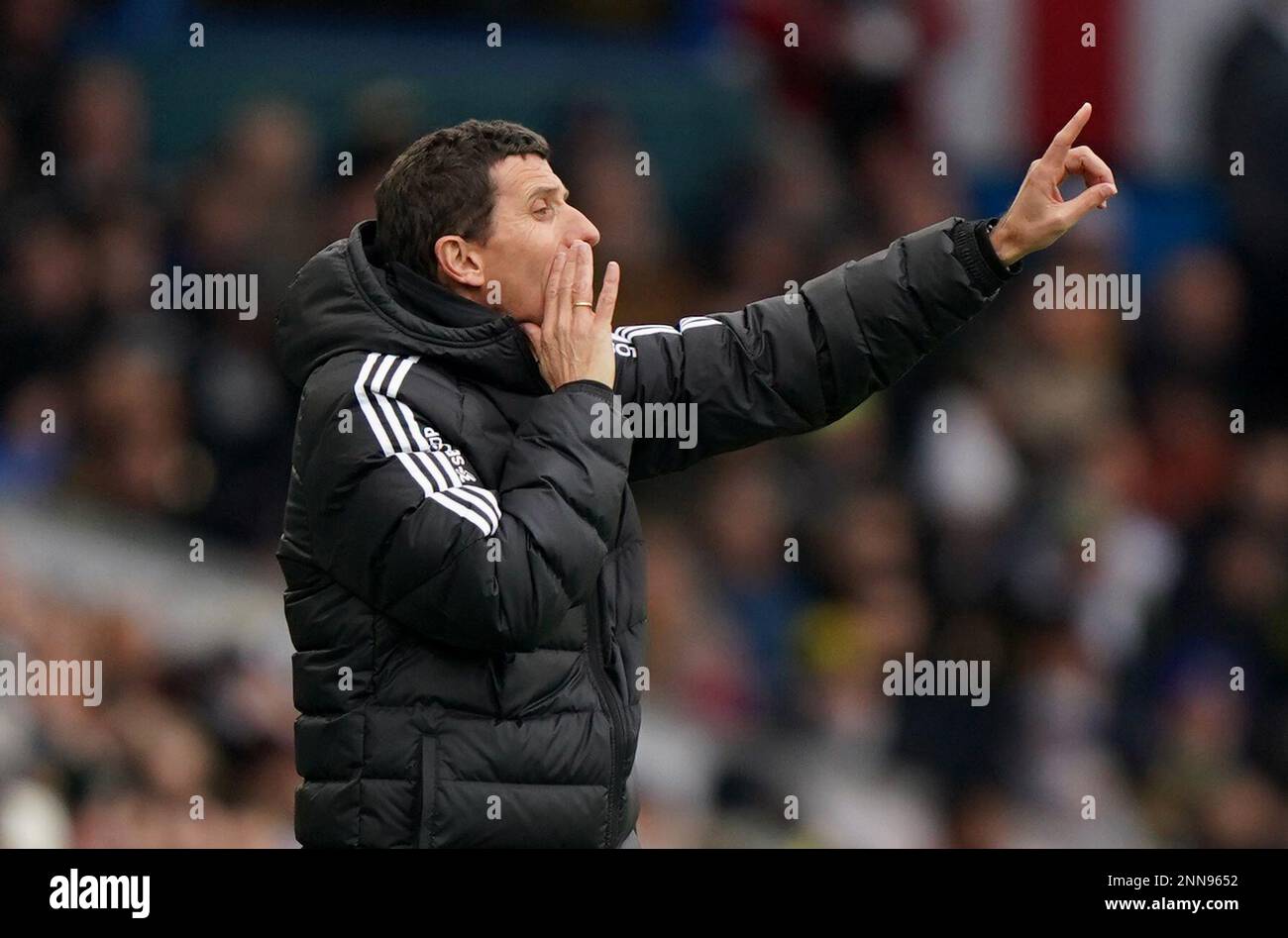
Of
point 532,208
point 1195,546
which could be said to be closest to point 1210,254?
point 1195,546

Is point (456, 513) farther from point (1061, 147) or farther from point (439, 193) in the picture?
point (1061, 147)

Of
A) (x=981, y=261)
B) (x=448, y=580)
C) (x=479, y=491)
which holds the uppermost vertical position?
(x=981, y=261)

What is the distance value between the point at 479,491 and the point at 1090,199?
2.99ft

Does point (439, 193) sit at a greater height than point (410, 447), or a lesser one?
greater

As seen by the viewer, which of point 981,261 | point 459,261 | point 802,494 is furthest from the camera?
point 802,494

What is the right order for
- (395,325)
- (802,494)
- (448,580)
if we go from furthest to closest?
1. (802,494)
2. (395,325)
3. (448,580)

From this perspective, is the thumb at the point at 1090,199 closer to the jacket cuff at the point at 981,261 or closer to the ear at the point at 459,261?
the jacket cuff at the point at 981,261

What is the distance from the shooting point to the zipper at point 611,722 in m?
2.52

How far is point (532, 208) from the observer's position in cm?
266

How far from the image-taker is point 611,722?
8.25 feet

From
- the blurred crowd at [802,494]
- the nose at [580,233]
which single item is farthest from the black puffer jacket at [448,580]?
the blurred crowd at [802,494]

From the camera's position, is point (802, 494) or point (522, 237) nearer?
point (522, 237)

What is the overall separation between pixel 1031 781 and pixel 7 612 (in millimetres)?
2528

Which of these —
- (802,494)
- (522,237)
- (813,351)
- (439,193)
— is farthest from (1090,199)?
(802,494)
